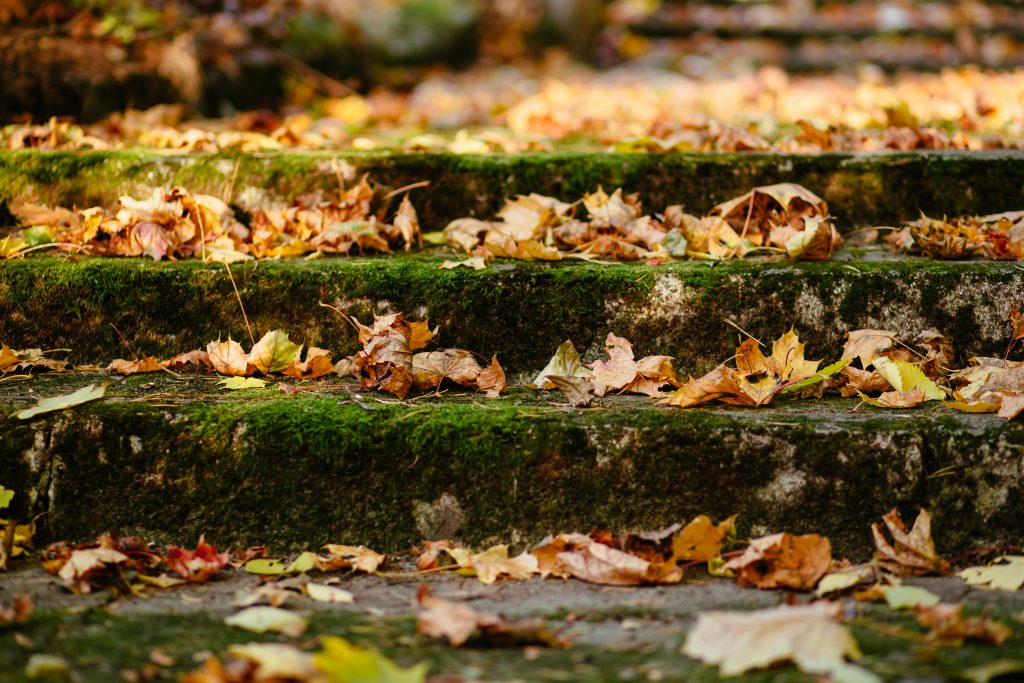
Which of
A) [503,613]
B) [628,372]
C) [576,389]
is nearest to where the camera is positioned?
[503,613]

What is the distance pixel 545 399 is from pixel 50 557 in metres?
1.04

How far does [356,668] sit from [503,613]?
1.40 feet

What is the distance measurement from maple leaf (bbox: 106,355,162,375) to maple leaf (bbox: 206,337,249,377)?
0.14 metres

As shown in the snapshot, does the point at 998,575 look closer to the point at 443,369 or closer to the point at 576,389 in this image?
the point at 576,389

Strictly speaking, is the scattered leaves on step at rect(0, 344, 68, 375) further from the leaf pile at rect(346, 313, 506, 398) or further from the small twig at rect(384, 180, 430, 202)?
the small twig at rect(384, 180, 430, 202)

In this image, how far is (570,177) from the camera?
2582 mm

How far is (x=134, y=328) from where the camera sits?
7.06 ft

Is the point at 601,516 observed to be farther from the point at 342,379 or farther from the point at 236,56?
the point at 236,56

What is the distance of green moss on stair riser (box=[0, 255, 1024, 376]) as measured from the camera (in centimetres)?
205

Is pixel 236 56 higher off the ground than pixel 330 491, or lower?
higher

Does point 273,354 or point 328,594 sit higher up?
point 273,354

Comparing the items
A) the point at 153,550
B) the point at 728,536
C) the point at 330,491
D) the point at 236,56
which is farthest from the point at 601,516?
the point at 236,56

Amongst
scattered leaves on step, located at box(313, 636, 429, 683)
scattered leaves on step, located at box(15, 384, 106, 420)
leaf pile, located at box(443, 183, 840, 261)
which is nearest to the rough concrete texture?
scattered leaves on step, located at box(313, 636, 429, 683)

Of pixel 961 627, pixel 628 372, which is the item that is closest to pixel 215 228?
pixel 628 372
